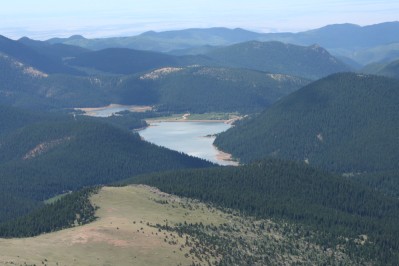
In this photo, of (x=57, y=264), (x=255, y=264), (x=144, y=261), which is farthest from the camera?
(x=255, y=264)

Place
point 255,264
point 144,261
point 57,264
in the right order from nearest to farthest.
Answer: point 57,264, point 144,261, point 255,264

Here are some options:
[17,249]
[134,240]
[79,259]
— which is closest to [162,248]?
[134,240]

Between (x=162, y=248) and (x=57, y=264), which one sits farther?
(x=162, y=248)

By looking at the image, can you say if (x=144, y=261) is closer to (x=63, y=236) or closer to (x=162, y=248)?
(x=162, y=248)

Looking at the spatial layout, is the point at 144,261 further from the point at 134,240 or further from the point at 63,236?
the point at 63,236

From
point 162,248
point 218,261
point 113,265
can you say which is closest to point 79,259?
point 113,265

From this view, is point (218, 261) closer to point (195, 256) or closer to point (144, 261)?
point (195, 256)

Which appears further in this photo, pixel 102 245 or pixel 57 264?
pixel 102 245
